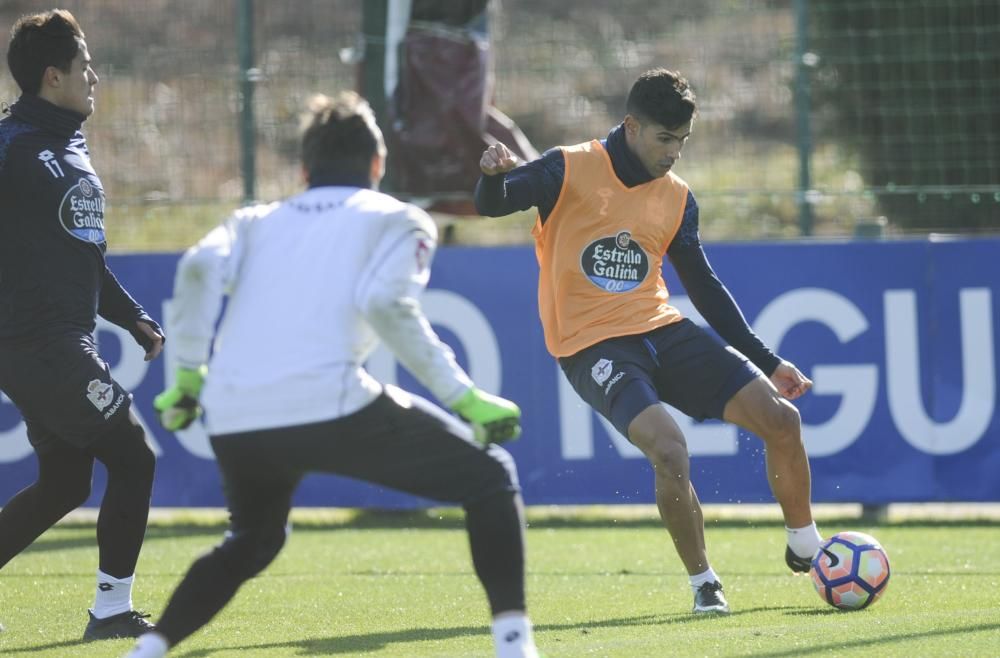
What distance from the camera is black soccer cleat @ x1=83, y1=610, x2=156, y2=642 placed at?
19.7ft

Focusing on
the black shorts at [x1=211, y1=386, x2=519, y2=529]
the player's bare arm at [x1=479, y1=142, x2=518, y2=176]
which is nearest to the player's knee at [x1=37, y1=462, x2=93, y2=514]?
the black shorts at [x1=211, y1=386, x2=519, y2=529]

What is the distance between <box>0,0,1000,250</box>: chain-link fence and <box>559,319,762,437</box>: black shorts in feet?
13.3

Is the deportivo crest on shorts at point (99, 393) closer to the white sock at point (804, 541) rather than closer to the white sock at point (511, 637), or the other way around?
the white sock at point (511, 637)

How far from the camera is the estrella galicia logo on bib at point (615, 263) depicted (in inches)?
257

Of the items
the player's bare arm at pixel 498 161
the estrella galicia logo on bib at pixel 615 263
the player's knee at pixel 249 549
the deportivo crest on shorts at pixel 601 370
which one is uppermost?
the player's bare arm at pixel 498 161

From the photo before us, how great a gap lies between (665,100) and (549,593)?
2385mm

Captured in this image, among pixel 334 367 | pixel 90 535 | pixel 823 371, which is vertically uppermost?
pixel 334 367

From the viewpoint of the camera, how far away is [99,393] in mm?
5781

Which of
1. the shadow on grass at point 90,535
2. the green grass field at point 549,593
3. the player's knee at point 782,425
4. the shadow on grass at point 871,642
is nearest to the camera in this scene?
the shadow on grass at point 871,642

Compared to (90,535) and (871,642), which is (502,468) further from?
(90,535)

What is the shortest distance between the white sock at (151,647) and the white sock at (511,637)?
97cm

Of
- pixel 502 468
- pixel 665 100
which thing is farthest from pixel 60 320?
pixel 665 100

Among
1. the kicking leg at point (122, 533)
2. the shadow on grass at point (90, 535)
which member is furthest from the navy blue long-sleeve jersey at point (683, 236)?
the shadow on grass at point (90, 535)

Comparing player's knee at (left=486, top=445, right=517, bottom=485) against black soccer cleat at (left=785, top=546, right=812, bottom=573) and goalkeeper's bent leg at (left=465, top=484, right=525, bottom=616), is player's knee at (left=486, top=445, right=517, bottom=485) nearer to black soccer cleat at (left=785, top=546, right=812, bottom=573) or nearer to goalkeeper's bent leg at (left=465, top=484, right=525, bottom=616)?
goalkeeper's bent leg at (left=465, top=484, right=525, bottom=616)
